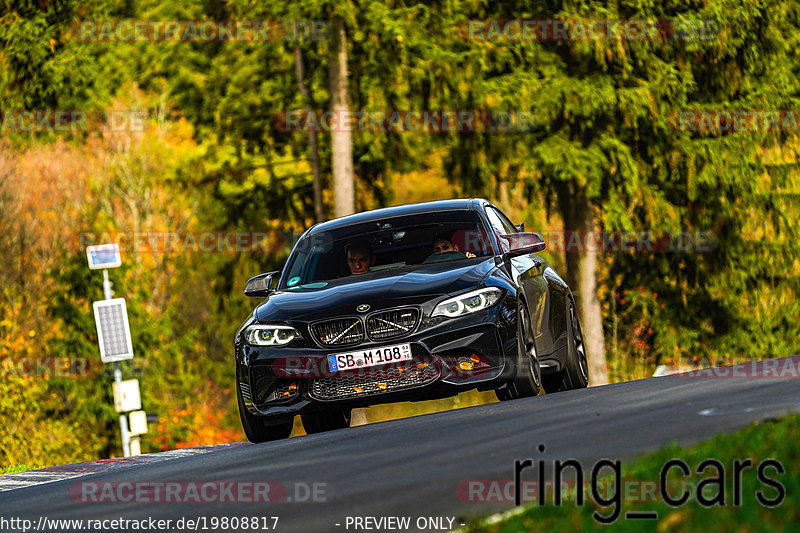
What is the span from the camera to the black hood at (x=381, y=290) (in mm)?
11617

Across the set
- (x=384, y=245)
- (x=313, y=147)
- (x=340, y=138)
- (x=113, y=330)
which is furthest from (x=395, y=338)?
(x=113, y=330)

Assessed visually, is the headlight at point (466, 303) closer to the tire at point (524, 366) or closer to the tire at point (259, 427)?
the tire at point (524, 366)

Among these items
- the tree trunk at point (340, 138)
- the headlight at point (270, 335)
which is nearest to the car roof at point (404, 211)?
the headlight at point (270, 335)

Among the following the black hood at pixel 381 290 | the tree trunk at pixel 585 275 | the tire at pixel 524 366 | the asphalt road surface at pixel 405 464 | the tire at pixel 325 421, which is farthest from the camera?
the tree trunk at pixel 585 275

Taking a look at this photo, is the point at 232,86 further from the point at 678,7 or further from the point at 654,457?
the point at 654,457

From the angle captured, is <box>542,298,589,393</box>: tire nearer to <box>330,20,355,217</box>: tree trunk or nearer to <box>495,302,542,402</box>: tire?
<box>495,302,542,402</box>: tire

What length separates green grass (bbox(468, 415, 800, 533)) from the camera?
5715 mm

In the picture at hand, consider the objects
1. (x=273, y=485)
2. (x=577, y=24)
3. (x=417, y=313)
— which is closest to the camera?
(x=273, y=485)

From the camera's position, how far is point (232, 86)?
120ft

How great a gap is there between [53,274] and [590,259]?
21.5 metres

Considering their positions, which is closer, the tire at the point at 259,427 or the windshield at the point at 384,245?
the tire at the point at 259,427

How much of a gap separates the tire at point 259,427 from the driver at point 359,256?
1.42m

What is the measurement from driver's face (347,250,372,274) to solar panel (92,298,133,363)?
27.9 m

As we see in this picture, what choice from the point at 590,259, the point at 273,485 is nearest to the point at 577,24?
the point at 590,259
